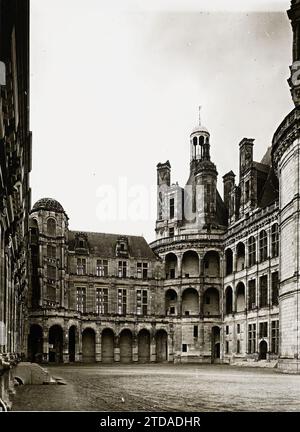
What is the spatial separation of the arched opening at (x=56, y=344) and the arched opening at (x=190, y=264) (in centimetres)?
1183

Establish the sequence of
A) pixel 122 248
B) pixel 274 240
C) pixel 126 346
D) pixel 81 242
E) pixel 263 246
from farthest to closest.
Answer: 1. pixel 122 248
2. pixel 81 242
3. pixel 126 346
4. pixel 263 246
5. pixel 274 240

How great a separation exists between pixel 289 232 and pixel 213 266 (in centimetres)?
2397

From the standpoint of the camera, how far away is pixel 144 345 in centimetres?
5338

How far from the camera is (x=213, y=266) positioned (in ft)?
176

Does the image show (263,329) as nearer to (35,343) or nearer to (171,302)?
(171,302)

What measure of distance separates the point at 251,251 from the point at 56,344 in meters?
14.4

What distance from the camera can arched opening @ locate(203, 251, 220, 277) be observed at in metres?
53.2

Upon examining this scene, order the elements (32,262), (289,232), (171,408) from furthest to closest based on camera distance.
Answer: (32,262), (289,232), (171,408)

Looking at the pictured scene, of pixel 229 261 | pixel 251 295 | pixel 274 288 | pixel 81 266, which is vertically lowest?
pixel 251 295

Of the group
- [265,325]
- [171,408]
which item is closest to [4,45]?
[171,408]

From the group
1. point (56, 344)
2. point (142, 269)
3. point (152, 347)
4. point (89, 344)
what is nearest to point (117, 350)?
point (89, 344)

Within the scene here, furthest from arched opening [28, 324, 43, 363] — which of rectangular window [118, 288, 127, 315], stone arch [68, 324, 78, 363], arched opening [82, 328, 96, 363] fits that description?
rectangular window [118, 288, 127, 315]

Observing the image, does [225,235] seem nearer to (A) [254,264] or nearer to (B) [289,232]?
(A) [254,264]

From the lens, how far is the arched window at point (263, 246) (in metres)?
42.8
